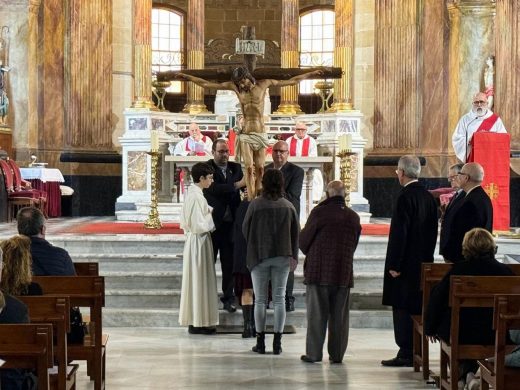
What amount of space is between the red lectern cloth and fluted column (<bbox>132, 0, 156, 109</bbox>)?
26.5 feet

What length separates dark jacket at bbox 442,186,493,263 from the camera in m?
9.22

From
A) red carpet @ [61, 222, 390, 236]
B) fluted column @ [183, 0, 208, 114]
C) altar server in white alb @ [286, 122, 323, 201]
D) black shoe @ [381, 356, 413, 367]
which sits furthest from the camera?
fluted column @ [183, 0, 208, 114]

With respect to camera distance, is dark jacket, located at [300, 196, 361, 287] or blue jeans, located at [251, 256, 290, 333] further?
blue jeans, located at [251, 256, 290, 333]

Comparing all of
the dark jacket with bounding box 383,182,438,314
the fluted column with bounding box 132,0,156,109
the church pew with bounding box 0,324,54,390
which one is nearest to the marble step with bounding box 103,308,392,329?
the dark jacket with bounding box 383,182,438,314

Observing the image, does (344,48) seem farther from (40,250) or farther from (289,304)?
(40,250)

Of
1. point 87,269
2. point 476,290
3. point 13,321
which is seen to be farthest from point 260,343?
point 13,321

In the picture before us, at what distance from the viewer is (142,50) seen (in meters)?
20.7

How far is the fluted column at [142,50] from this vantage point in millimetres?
20609

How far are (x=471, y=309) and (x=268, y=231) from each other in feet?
7.89

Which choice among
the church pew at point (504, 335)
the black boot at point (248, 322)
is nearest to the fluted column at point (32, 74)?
the black boot at point (248, 322)

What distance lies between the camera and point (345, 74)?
820 inches

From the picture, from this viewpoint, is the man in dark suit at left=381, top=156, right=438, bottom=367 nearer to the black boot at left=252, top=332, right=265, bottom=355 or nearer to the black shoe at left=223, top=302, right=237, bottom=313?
the black boot at left=252, top=332, right=265, bottom=355

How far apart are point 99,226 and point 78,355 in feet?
31.5

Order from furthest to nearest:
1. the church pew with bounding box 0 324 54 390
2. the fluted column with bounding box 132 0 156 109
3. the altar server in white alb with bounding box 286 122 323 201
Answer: the fluted column with bounding box 132 0 156 109 < the altar server in white alb with bounding box 286 122 323 201 < the church pew with bounding box 0 324 54 390
